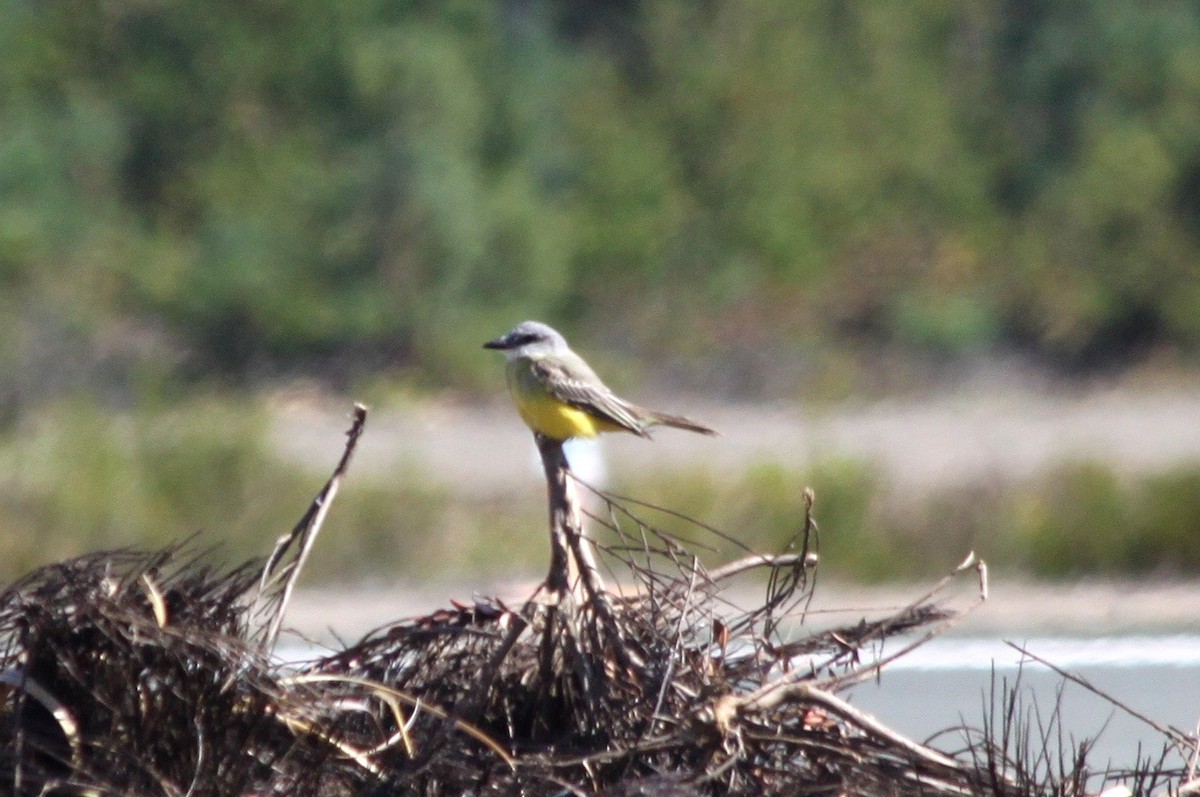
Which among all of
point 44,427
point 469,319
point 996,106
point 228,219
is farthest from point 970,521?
point 996,106

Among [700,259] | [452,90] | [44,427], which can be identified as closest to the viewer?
[44,427]

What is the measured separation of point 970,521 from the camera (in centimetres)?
1357

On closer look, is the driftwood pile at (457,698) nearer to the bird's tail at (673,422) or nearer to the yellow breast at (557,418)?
the yellow breast at (557,418)

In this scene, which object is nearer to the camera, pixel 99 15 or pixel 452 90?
pixel 452 90

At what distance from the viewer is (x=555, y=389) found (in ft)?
18.9

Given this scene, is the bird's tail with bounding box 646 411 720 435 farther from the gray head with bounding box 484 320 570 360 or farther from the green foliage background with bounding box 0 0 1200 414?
the green foliage background with bounding box 0 0 1200 414

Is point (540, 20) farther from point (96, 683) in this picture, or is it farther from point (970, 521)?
point (96, 683)

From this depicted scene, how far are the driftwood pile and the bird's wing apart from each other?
2.29 metres

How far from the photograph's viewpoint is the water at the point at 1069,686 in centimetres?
852

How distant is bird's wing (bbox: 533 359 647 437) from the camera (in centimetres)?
576

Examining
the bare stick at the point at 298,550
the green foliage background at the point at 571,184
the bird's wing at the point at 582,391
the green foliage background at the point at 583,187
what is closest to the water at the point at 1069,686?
the bird's wing at the point at 582,391

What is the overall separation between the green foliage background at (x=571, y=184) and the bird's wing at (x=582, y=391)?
52.7 ft

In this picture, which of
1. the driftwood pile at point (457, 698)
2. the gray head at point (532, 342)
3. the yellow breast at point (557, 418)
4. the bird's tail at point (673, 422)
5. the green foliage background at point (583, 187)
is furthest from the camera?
the green foliage background at point (583, 187)

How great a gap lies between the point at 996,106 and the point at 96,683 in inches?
1002
